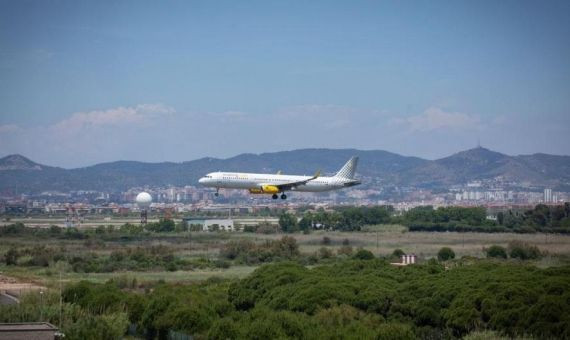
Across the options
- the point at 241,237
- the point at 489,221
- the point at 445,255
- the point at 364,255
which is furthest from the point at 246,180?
the point at 489,221

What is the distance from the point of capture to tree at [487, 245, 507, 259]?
244 feet

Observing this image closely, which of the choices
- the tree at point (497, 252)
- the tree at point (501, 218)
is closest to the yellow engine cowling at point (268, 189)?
the tree at point (497, 252)

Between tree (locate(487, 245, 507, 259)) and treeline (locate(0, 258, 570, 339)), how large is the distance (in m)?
16.0

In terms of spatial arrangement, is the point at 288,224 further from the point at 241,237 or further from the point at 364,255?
the point at 364,255

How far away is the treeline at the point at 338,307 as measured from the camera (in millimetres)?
40812

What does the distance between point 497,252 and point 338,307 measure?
30.9m

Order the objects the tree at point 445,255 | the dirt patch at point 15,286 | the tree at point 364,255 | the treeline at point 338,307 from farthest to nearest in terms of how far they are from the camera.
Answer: the tree at point 364,255 < the tree at point 445,255 < the dirt patch at point 15,286 < the treeline at point 338,307

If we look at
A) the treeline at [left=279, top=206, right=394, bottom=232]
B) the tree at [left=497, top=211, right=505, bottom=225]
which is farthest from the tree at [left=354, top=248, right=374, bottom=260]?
the treeline at [left=279, top=206, right=394, bottom=232]

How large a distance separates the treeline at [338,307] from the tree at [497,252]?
52.4 ft

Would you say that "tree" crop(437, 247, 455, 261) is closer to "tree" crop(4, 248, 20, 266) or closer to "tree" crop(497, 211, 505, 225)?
"tree" crop(497, 211, 505, 225)

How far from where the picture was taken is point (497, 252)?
7512cm

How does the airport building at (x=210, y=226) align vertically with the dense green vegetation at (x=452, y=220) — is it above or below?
below

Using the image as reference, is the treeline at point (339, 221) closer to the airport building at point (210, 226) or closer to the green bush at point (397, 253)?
the airport building at point (210, 226)

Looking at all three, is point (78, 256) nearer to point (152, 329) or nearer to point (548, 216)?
point (152, 329)
